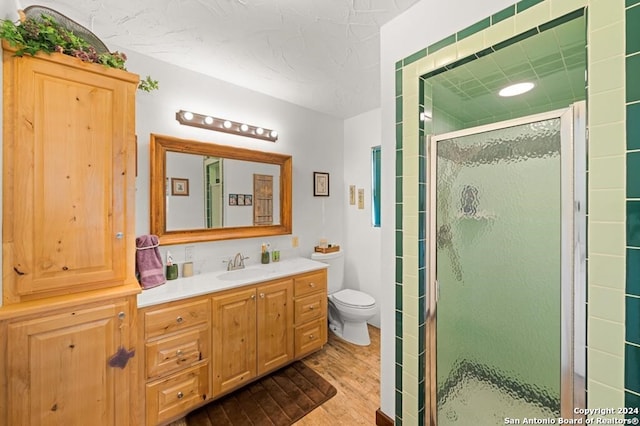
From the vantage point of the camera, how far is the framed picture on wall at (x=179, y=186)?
6.82ft

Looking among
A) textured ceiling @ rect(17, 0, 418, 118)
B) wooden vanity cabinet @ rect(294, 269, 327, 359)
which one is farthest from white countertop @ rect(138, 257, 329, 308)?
textured ceiling @ rect(17, 0, 418, 118)

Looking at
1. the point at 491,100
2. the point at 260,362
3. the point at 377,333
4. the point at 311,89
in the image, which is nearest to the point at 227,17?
the point at 311,89

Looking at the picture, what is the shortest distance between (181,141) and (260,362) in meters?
1.88

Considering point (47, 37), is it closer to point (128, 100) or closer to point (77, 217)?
point (128, 100)

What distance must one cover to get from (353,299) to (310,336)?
59cm

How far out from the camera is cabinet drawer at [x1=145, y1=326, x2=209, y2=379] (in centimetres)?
157

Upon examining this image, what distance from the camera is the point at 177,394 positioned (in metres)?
1.65

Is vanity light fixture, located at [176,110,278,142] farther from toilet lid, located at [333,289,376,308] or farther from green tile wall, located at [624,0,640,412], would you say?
green tile wall, located at [624,0,640,412]

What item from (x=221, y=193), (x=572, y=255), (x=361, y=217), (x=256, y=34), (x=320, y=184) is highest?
(x=256, y=34)

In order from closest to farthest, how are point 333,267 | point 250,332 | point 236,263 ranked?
1. point 250,332
2. point 236,263
3. point 333,267

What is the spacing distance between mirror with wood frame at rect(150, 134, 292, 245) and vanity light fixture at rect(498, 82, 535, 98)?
6.24 feet

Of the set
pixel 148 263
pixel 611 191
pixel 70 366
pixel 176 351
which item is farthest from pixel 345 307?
pixel 611 191

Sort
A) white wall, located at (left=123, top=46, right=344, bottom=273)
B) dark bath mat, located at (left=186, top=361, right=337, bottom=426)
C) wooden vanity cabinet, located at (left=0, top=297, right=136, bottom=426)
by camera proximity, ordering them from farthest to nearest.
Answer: white wall, located at (left=123, top=46, right=344, bottom=273) → dark bath mat, located at (left=186, top=361, right=337, bottom=426) → wooden vanity cabinet, located at (left=0, top=297, right=136, bottom=426)

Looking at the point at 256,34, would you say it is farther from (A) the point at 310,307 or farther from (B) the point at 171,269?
(A) the point at 310,307
